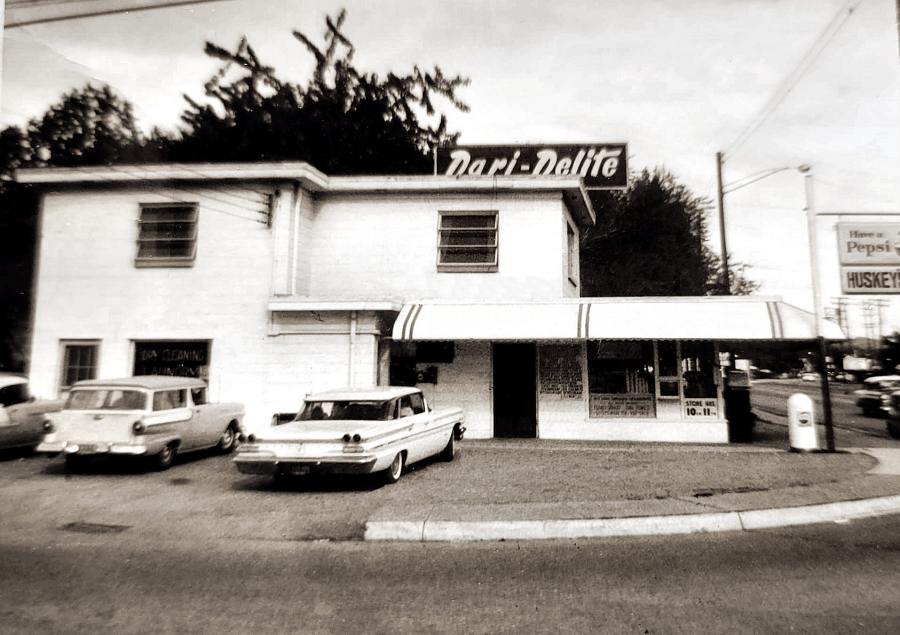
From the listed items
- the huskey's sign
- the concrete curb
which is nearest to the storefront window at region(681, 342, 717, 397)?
the huskey's sign

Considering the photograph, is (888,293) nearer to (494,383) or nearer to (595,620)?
(494,383)

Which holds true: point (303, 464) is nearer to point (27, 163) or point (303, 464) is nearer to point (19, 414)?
point (19, 414)

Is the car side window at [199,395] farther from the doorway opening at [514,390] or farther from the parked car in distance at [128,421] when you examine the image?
the doorway opening at [514,390]

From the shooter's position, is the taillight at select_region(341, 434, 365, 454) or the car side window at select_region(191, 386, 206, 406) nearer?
the taillight at select_region(341, 434, 365, 454)

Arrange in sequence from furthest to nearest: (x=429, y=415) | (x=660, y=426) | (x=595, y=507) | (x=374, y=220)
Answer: (x=374, y=220) → (x=660, y=426) → (x=429, y=415) → (x=595, y=507)

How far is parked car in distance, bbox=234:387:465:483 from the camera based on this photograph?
878 cm

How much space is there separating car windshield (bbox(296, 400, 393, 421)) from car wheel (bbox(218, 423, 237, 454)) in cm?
391

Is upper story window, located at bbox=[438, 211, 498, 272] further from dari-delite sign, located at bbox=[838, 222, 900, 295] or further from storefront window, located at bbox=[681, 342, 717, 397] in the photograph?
dari-delite sign, located at bbox=[838, 222, 900, 295]

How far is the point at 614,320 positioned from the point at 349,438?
23.7 feet

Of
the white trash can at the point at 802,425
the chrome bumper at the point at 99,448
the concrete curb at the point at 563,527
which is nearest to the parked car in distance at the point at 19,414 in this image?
the chrome bumper at the point at 99,448

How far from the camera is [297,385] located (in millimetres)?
14695

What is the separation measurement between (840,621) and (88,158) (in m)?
18.9

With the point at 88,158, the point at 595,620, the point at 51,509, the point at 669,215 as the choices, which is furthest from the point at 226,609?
the point at 669,215

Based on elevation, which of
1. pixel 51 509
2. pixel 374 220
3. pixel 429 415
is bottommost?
pixel 51 509
